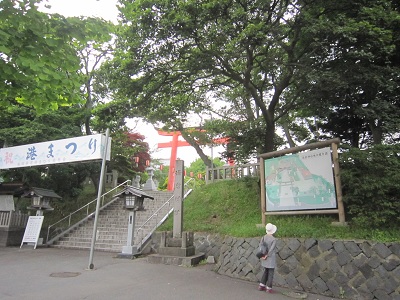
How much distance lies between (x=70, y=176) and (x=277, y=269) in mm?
15099

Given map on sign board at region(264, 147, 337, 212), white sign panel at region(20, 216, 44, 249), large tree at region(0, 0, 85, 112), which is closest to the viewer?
large tree at region(0, 0, 85, 112)

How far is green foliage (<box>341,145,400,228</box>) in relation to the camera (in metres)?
6.62

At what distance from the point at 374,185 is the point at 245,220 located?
19.3ft

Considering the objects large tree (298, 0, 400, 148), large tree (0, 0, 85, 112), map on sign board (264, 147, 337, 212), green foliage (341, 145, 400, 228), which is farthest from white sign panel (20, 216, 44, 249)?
green foliage (341, 145, 400, 228)

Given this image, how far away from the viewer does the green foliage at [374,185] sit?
21.7 ft

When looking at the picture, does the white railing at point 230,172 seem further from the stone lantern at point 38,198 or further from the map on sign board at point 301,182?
the stone lantern at point 38,198

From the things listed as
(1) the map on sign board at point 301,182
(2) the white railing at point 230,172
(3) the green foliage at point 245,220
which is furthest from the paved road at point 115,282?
(2) the white railing at point 230,172

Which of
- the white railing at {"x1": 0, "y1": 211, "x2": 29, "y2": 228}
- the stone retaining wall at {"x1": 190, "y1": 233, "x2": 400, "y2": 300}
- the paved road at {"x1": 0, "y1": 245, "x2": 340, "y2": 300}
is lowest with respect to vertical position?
the paved road at {"x1": 0, "y1": 245, "x2": 340, "y2": 300}

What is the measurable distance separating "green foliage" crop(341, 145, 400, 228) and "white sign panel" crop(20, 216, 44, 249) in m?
14.0

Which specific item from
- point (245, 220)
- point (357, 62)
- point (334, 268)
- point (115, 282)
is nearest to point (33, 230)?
point (115, 282)

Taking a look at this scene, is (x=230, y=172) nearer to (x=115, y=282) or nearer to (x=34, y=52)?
(x=115, y=282)

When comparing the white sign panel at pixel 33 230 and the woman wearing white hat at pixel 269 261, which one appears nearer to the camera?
the woman wearing white hat at pixel 269 261

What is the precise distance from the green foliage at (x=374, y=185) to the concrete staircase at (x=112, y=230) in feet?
29.0

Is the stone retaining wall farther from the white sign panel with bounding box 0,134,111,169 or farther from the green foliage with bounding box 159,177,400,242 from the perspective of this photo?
the white sign panel with bounding box 0,134,111,169
